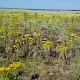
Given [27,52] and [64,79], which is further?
[27,52]

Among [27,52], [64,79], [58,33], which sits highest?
[58,33]

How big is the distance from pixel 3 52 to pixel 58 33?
104 inches

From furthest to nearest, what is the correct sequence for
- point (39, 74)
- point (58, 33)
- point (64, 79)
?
point (58, 33) < point (39, 74) < point (64, 79)

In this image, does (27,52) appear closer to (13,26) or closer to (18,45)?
(18,45)

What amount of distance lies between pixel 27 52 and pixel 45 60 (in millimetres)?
817

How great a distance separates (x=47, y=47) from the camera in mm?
6980

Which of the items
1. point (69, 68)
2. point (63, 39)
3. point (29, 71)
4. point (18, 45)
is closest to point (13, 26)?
point (18, 45)

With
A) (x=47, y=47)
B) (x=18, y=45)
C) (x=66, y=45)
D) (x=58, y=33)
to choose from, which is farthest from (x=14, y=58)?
(x=58, y=33)

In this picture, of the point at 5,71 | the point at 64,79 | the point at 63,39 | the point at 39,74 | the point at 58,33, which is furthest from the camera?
the point at 58,33

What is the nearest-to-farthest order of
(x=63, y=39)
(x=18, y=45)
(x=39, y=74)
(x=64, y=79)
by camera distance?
(x=64, y=79)
(x=39, y=74)
(x=18, y=45)
(x=63, y=39)

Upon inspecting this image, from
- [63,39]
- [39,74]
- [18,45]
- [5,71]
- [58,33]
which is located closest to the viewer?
[5,71]

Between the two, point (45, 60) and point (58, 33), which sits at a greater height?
point (58, 33)

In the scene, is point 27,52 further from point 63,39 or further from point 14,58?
point 63,39

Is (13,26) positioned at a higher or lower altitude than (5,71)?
higher
